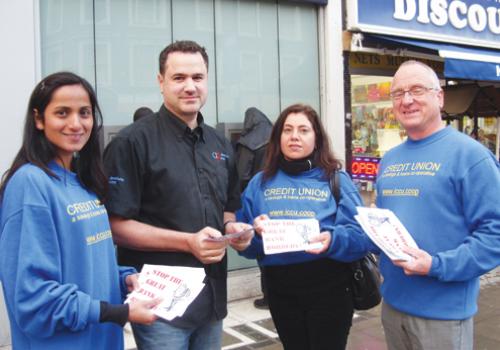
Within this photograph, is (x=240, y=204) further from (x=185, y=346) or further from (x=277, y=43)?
(x=277, y=43)

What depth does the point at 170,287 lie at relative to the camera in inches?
82.5

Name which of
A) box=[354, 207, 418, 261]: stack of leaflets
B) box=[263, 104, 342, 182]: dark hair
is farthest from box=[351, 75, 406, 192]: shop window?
box=[354, 207, 418, 261]: stack of leaflets

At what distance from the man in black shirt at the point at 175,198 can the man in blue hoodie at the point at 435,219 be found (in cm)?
80

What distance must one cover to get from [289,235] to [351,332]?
2.57 metres

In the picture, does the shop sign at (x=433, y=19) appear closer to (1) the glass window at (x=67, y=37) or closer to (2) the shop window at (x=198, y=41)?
(2) the shop window at (x=198, y=41)

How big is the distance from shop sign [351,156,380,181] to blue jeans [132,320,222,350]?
439 centimetres

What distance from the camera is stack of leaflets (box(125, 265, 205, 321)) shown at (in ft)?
6.73

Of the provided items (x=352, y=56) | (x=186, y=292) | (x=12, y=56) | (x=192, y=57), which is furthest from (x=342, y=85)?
(x=186, y=292)

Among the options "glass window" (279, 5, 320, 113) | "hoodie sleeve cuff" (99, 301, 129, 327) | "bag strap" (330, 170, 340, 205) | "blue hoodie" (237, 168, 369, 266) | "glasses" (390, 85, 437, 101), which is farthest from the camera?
"glass window" (279, 5, 320, 113)

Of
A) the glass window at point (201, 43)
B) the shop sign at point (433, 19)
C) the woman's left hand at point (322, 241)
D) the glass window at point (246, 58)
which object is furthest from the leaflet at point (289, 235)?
the shop sign at point (433, 19)

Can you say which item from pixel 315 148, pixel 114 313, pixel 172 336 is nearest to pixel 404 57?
pixel 315 148

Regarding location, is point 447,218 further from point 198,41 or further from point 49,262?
point 198,41

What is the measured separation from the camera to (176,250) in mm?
2295

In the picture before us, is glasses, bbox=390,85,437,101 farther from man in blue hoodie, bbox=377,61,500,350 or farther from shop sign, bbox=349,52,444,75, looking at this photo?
shop sign, bbox=349,52,444,75
